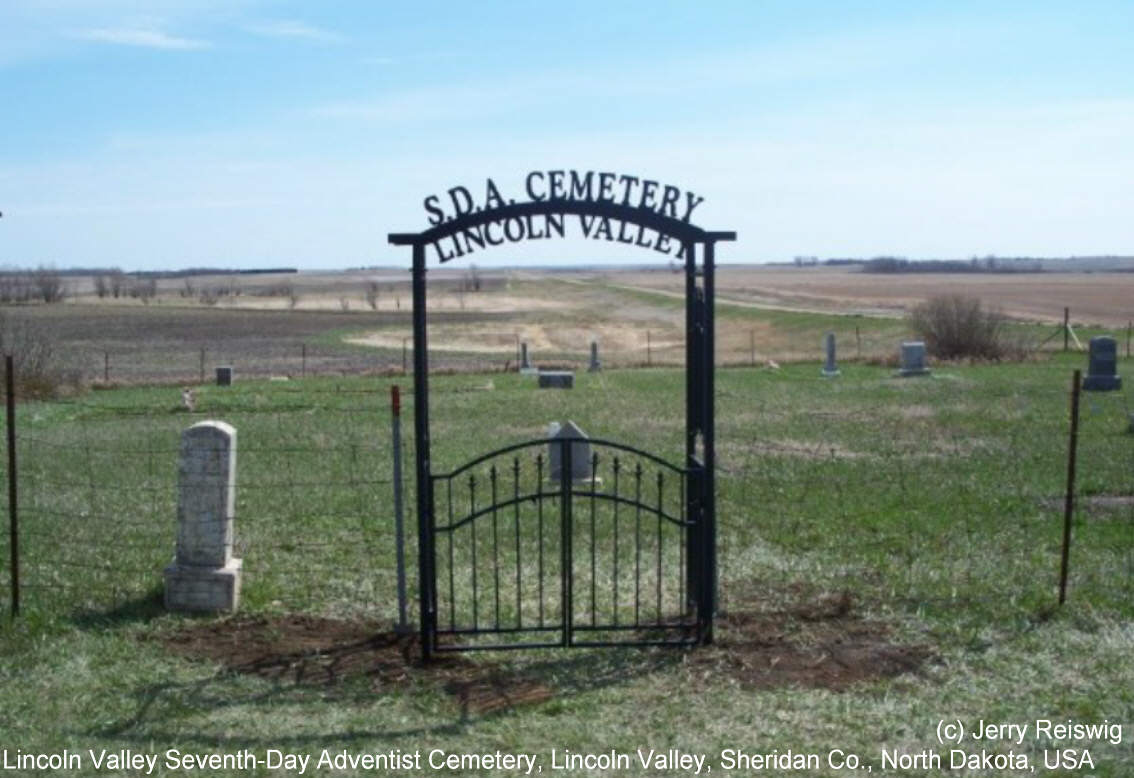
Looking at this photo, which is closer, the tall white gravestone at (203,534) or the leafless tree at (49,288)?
the tall white gravestone at (203,534)

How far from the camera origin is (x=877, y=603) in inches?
369

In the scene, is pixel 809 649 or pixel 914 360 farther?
pixel 914 360

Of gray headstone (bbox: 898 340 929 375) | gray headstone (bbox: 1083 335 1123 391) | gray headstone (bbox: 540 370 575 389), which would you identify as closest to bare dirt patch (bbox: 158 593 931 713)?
gray headstone (bbox: 1083 335 1123 391)

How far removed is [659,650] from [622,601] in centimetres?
128

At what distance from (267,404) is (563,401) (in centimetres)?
591

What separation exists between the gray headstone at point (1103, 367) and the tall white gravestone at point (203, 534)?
866 inches

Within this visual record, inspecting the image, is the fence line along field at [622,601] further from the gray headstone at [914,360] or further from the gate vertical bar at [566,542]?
the gray headstone at [914,360]

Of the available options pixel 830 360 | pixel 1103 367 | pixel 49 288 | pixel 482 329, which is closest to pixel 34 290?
pixel 49 288

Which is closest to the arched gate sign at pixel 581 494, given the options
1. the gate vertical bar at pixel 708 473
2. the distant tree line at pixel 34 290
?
the gate vertical bar at pixel 708 473

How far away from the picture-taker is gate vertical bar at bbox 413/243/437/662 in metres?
8.21

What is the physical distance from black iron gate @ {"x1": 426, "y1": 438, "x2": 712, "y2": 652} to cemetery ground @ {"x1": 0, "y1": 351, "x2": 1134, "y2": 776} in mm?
288

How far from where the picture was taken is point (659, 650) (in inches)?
329

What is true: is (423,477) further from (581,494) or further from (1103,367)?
(1103,367)

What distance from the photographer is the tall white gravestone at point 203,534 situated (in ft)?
30.2
